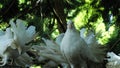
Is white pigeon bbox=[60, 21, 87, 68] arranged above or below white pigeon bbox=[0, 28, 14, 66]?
below

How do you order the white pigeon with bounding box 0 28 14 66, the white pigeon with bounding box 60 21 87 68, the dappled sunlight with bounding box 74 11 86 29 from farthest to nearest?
the dappled sunlight with bounding box 74 11 86 29
the white pigeon with bounding box 0 28 14 66
the white pigeon with bounding box 60 21 87 68

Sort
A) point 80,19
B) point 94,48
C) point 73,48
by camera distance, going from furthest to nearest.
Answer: point 80,19 → point 94,48 → point 73,48

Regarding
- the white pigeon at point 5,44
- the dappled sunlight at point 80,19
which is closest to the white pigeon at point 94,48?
the white pigeon at point 5,44

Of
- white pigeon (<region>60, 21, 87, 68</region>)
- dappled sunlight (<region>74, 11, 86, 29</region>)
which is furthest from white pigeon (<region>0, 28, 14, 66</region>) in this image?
dappled sunlight (<region>74, 11, 86, 29</region>)

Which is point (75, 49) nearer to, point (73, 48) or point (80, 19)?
point (73, 48)

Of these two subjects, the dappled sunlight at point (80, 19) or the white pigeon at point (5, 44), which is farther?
the dappled sunlight at point (80, 19)

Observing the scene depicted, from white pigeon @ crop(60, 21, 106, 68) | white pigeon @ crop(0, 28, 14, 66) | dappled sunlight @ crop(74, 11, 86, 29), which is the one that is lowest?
white pigeon @ crop(60, 21, 106, 68)

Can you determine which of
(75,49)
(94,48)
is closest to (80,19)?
(94,48)

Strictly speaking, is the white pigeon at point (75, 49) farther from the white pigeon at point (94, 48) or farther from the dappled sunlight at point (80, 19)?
the dappled sunlight at point (80, 19)

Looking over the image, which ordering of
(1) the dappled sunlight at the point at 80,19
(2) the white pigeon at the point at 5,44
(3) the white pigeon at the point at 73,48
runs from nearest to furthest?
(3) the white pigeon at the point at 73,48, (2) the white pigeon at the point at 5,44, (1) the dappled sunlight at the point at 80,19

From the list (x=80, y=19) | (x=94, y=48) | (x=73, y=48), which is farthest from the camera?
(x=80, y=19)

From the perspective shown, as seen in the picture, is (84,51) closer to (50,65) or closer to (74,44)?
(74,44)

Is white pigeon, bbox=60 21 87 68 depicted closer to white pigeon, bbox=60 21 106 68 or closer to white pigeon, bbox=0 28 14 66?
white pigeon, bbox=60 21 106 68

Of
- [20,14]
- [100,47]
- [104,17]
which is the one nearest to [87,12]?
[104,17]
